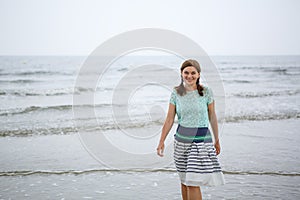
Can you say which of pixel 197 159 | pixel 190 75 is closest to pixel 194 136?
pixel 197 159

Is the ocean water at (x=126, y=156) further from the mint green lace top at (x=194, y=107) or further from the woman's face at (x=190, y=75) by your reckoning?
the woman's face at (x=190, y=75)

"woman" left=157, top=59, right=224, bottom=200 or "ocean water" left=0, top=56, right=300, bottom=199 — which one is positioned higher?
"woman" left=157, top=59, right=224, bottom=200

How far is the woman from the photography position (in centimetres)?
293

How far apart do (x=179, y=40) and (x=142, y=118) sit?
5213mm

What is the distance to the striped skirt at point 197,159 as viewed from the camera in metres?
2.92

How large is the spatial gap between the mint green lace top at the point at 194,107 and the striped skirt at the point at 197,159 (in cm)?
7

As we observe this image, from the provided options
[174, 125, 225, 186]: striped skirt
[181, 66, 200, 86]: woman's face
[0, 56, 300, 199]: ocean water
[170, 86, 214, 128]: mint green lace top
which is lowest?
[0, 56, 300, 199]: ocean water

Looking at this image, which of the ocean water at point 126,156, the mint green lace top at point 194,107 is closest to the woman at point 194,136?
the mint green lace top at point 194,107

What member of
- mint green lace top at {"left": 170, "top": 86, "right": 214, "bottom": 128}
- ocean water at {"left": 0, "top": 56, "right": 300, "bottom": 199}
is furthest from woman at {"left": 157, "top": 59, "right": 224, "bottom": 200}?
ocean water at {"left": 0, "top": 56, "right": 300, "bottom": 199}

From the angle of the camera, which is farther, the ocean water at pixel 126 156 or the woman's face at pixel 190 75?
the ocean water at pixel 126 156

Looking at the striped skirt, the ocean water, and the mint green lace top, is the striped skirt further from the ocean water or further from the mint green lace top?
the ocean water

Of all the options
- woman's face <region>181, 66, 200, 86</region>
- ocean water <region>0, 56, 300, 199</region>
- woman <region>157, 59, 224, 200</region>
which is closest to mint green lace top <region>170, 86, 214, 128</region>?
woman <region>157, 59, 224, 200</region>

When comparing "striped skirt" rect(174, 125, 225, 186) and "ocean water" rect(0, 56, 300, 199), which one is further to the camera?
"ocean water" rect(0, 56, 300, 199)

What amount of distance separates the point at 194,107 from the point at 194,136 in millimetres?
289
